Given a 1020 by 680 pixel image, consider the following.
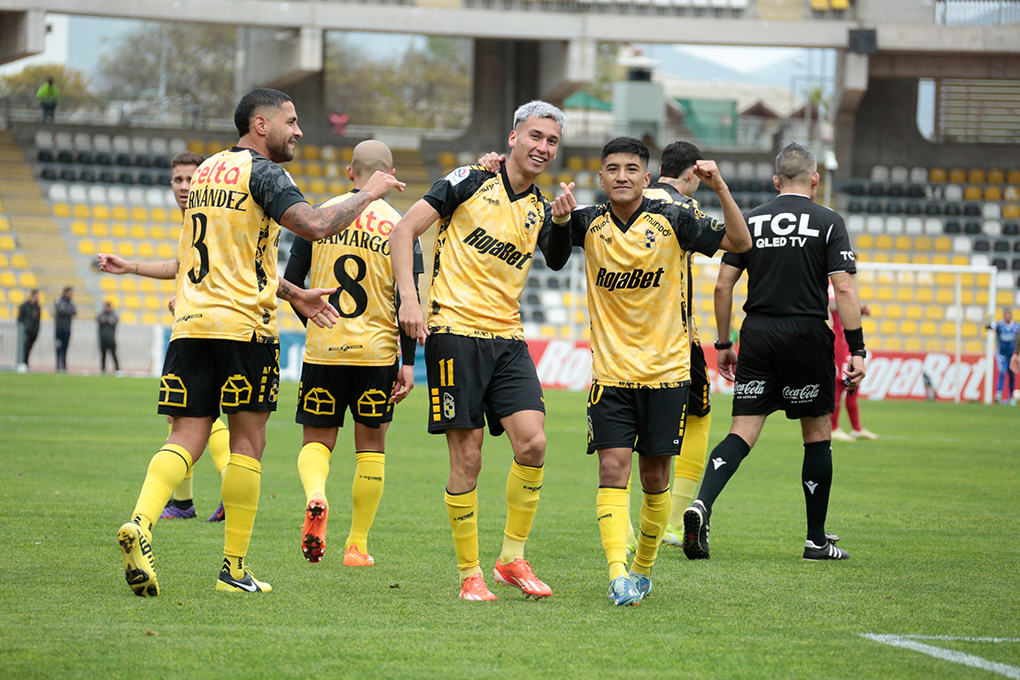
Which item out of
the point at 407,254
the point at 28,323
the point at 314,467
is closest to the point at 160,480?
the point at 314,467

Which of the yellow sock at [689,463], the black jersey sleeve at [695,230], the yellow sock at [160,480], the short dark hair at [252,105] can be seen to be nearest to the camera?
the yellow sock at [160,480]

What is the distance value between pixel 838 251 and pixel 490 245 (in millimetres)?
2307

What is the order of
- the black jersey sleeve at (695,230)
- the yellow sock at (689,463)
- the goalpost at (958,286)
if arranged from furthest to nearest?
the goalpost at (958,286)
the yellow sock at (689,463)
the black jersey sleeve at (695,230)

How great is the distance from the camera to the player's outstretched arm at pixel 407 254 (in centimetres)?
492

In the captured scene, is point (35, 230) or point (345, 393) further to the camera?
point (35, 230)

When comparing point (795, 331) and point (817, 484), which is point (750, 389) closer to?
point (795, 331)

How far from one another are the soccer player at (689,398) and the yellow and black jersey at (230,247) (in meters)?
2.08

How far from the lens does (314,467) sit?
234 inches

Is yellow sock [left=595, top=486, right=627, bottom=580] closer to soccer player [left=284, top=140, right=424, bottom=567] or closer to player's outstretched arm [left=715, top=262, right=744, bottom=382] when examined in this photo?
soccer player [left=284, top=140, right=424, bottom=567]

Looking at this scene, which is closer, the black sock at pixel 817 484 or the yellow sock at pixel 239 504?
the yellow sock at pixel 239 504

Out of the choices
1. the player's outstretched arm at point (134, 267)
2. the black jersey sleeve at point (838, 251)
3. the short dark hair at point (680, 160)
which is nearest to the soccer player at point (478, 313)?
the short dark hair at point (680, 160)

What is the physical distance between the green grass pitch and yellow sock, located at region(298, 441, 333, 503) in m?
0.38

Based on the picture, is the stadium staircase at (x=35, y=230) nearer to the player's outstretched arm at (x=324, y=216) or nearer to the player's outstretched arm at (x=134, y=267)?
the player's outstretched arm at (x=134, y=267)

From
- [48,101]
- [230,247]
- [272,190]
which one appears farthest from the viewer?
[48,101]
